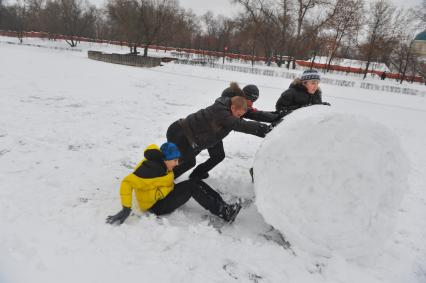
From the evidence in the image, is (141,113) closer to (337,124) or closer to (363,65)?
(337,124)

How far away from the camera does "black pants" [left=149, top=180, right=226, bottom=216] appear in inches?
124

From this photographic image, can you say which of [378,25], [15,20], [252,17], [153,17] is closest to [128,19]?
[153,17]

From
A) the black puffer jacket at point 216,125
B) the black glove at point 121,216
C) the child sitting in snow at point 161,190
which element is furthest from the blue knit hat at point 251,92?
the black glove at point 121,216

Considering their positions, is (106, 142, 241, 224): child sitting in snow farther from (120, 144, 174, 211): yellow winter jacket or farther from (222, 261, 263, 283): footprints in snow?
(222, 261, 263, 283): footprints in snow

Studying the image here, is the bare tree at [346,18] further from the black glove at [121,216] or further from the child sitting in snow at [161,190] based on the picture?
the black glove at [121,216]

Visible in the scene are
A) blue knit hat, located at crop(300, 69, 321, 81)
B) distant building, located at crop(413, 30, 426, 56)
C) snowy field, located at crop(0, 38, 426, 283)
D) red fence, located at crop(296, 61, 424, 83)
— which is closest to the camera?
snowy field, located at crop(0, 38, 426, 283)

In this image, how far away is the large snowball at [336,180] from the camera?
8.57 feet

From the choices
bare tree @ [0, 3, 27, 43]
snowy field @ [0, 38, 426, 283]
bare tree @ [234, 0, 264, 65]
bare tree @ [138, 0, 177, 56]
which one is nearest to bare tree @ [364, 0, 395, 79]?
bare tree @ [234, 0, 264, 65]

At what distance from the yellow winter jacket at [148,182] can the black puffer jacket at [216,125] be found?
64 centimetres

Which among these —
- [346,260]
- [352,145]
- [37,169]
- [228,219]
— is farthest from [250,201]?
[37,169]

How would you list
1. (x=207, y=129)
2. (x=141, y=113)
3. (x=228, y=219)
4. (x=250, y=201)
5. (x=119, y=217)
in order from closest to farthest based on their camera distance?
(x=119, y=217), (x=228, y=219), (x=207, y=129), (x=250, y=201), (x=141, y=113)

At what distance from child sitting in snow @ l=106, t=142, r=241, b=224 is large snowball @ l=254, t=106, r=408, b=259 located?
70 cm

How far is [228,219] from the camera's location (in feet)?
10.6

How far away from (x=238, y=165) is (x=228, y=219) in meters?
1.88
